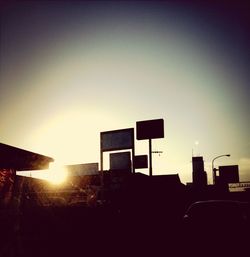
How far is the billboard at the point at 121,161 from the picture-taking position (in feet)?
85.4

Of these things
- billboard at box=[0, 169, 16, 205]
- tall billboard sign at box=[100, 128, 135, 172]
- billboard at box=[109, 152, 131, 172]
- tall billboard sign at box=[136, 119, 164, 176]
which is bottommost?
billboard at box=[0, 169, 16, 205]

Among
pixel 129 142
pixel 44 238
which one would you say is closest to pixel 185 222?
pixel 44 238

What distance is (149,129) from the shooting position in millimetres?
30469

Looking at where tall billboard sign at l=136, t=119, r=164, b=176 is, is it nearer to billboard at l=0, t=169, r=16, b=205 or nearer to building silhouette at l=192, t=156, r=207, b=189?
billboard at l=0, t=169, r=16, b=205

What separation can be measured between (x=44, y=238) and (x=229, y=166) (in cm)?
8219

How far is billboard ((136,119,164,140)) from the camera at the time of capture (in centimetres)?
3114

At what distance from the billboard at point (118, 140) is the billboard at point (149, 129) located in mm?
8776

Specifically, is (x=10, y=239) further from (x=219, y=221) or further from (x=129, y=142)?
(x=129, y=142)

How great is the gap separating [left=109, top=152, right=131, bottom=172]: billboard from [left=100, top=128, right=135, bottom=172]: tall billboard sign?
4.35m

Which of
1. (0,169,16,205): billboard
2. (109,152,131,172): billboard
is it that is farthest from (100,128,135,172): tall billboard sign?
(0,169,16,205): billboard

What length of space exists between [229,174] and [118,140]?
6839 centimetres

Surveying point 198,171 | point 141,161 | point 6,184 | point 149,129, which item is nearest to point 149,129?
point 149,129

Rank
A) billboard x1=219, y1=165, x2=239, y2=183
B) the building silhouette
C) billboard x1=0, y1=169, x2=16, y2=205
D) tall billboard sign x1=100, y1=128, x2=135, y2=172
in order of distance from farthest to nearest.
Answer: the building silhouette < billboard x1=219, y1=165, x2=239, y2=183 < tall billboard sign x1=100, y1=128, x2=135, y2=172 < billboard x1=0, y1=169, x2=16, y2=205

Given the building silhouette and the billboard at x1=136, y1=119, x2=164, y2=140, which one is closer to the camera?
the billboard at x1=136, y1=119, x2=164, y2=140
